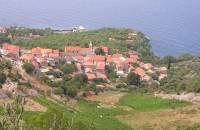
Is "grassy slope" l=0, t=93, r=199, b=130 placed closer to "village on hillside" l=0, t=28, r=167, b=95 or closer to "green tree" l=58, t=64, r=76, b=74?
"green tree" l=58, t=64, r=76, b=74

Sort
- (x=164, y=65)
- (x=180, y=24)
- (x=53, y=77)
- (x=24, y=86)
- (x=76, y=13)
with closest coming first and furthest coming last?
(x=24, y=86)
(x=53, y=77)
(x=164, y=65)
(x=180, y=24)
(x=76, y=13)

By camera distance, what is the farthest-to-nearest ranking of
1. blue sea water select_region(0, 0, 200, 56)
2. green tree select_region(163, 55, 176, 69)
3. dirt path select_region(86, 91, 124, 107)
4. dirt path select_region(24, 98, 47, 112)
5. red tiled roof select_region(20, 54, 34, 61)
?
blue sea water select_region(0, 0, 200, 56)
green tree select_region(163, 55, 176, 69)
red tiled roof select_region(20, 54, 34, 61)
dirt path select_region(86, 91, 124, 107)
dirt path select_region(24, 98, 47, 112)

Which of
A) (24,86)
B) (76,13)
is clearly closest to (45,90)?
(24,86)

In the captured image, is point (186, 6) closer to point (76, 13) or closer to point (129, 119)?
point (76, 13)

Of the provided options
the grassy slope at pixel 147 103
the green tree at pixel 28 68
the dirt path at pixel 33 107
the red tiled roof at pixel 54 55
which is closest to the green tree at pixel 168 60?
the red tiled roof at pixel 54 55

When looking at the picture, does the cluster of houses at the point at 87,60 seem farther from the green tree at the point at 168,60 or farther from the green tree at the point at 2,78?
the green tree at the point at 2,78

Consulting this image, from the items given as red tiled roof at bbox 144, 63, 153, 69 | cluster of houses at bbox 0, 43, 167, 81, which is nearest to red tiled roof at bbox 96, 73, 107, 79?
cluster of houses at bbox 0, 43, 167, 81
